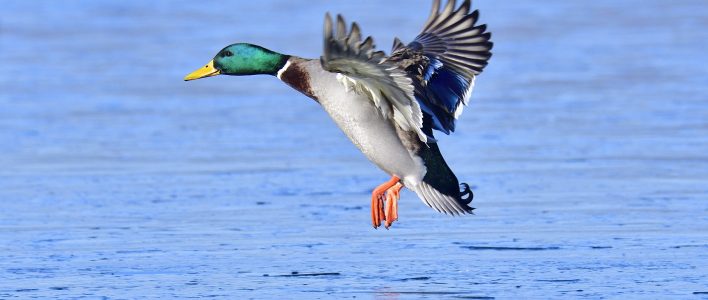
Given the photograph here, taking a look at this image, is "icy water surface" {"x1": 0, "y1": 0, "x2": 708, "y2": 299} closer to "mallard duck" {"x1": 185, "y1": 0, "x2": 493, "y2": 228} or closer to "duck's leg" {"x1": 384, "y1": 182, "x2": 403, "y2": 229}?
"duck's leg" {"x1": 384, "y1": 182, "x2": 403, "y2": 229}

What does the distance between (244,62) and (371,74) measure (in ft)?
3.92

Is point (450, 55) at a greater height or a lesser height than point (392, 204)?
greater

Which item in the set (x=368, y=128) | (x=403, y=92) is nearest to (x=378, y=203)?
(x=368, y=128)

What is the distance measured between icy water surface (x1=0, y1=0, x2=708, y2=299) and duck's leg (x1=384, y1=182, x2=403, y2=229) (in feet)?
0.74

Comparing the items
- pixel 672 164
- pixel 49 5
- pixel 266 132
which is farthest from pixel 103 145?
pixel 49 5

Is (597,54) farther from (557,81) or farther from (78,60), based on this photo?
(78,60)

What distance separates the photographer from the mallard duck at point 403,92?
7.17 m

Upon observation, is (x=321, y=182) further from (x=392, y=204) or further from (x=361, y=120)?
(x=361, y=120)

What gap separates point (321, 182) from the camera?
10.0 metres

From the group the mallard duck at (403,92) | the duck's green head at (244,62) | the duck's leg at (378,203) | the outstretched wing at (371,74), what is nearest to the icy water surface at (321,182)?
the duck's leg at (378,203)

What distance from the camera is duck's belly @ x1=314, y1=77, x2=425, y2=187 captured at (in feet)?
24.0

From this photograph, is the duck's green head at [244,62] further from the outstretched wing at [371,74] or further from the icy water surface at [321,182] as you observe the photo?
the icy water surface at [321,182]

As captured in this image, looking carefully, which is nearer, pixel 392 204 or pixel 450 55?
pixel 392 204

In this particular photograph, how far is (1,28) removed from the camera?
1928cm
